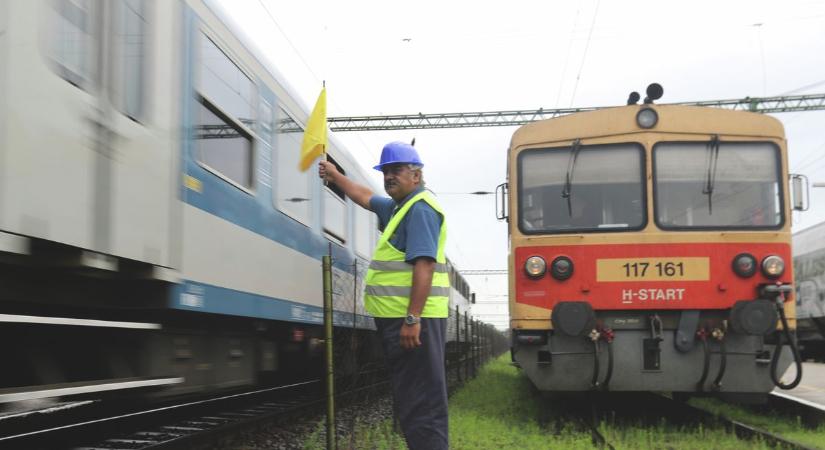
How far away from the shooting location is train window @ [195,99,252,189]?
5609 millimetres

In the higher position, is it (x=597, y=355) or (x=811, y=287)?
(x=811, y=287)

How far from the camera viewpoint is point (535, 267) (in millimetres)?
7180

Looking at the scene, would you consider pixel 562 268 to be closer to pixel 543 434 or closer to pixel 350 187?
pixel 543 434

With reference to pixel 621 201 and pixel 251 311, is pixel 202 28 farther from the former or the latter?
pixel 621 201

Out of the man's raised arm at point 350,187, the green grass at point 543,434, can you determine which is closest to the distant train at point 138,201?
the man's raised arm at point 350,187

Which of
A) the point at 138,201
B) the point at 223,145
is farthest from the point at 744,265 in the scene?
the point at 138,201

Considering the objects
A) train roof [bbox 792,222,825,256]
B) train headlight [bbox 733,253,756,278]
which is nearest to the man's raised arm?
train headlight [bbox 733,253,756,278]

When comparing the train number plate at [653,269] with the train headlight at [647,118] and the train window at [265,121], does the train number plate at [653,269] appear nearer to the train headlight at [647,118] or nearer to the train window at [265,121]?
the train headlight at [647,118]

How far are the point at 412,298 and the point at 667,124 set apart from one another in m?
4.61

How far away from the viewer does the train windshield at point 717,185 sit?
7.16 m

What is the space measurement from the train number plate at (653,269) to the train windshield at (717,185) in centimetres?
37

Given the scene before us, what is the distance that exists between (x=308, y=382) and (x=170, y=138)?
731cm

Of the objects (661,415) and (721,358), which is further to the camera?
(661,415)

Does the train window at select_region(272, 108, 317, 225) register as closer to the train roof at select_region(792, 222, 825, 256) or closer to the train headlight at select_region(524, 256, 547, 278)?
the train headlight at select_region(524, 256, 547, 278)
